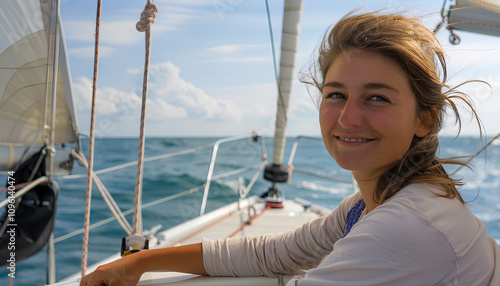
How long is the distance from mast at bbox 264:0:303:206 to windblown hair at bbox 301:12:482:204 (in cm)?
117

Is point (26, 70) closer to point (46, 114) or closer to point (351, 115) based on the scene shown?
point (46, 114)

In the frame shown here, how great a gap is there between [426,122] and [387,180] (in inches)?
4.4

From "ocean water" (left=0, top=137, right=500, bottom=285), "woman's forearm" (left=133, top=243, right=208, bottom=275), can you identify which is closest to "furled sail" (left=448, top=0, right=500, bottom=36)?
"ocean water" (left=0, top=137, right=500, bottom=285)

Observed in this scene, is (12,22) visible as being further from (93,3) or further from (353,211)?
(353,211)

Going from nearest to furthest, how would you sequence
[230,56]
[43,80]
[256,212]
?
[43,80] < [256,212] < [230,56]

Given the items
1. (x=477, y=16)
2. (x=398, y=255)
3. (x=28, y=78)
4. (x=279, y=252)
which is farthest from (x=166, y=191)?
(x=398, y=255)

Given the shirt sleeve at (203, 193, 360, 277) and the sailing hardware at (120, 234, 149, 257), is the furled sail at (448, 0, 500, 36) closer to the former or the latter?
the shirt sleeve at (203, 193, 360, 277)

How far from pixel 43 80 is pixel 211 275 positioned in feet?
2.40

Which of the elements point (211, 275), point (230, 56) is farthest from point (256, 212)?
point (230, 56)

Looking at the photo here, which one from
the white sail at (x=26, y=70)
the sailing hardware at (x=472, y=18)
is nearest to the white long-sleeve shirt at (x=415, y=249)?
the sailing hardware at (x=472, y=18)

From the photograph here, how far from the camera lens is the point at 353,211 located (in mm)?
714

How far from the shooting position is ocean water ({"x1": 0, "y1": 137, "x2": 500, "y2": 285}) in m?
2.30

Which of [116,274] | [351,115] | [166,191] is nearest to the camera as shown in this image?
[351,115]

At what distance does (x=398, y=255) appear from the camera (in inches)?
17.1
